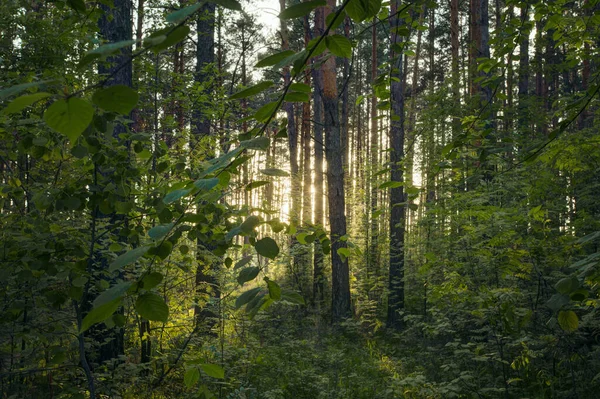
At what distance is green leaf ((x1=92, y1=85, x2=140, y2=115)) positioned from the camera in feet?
2.11

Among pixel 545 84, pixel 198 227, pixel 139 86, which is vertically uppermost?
pixel 545 84

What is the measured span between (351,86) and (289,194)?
14579 mm

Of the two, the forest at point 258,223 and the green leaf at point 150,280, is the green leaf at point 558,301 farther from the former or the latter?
the green leaf at point 150,280

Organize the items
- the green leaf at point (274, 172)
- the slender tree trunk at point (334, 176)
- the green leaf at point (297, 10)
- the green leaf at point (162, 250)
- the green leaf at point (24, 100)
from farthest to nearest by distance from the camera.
Answer: 1. the slender tree trunk at point (334, 176)
2. the green leaf at point (274, 172)
3. the green leaf at point (162, 250)
4. the green leaf at point (297, 10)
5. the green leaf at point (24, 100)

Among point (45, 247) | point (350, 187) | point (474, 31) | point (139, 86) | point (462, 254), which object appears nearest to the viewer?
point (45, 247)

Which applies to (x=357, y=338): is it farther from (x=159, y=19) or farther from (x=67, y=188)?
(x=67, y=188)

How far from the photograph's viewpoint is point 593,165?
4438 millimetres

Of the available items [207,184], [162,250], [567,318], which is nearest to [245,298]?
[162,250]

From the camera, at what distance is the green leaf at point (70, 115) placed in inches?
24.0

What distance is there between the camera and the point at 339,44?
98 centimetres

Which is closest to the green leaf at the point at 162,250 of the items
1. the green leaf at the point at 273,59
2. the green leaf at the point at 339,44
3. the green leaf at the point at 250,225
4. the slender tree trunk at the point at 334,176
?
the green leaf at the point at 250,225

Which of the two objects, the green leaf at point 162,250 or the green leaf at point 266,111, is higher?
the green leaf at point 266,111

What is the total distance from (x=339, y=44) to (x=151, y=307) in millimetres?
708

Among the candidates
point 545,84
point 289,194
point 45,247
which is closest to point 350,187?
point 289,194
